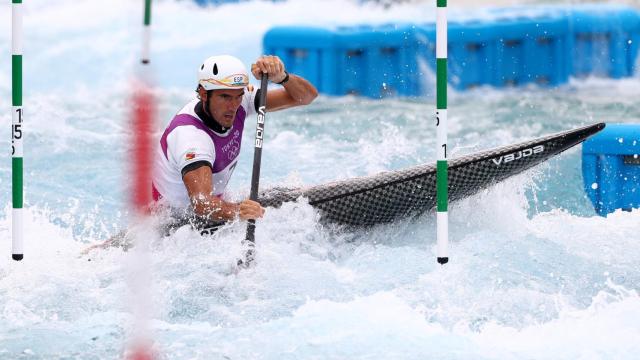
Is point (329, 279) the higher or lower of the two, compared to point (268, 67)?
lower

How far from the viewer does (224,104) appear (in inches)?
220

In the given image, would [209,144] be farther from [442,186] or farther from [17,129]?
[442,186]

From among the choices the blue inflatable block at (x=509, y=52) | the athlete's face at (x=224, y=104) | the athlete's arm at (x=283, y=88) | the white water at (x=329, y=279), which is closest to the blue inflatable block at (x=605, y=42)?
the blue inflatable block at (x=509, y=52)

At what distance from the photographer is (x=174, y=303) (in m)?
5.30

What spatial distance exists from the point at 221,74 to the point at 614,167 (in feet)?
8.03

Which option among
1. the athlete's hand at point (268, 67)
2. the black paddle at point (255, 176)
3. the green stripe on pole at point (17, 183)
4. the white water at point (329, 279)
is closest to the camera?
the white water at point (329, 279)

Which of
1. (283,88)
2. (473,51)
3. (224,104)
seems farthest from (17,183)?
(473,51)

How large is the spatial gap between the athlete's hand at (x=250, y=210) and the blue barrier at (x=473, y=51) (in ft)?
18.1

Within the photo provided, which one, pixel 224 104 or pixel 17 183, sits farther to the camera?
pixel 224 104

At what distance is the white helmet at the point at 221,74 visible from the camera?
5.54 metres

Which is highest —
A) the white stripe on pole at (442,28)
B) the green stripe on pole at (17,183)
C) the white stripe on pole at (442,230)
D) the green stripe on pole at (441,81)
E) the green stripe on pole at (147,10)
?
the green stripe on pole at (147,10)

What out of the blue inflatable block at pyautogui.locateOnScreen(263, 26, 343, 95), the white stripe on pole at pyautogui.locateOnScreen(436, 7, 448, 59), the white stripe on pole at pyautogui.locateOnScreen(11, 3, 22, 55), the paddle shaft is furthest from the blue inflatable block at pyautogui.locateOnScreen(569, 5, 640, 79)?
the white stripe on pole at pyautogui.locateOnScreen(11, 3, 22, 55)

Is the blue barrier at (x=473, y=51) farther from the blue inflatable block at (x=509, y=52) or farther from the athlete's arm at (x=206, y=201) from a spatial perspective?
the athlete's arm at (x=206, y=201)

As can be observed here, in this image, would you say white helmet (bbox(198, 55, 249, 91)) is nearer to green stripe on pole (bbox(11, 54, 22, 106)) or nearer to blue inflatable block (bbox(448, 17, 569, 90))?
green stripe on pole (bbox(11, 54, 22, 106))
